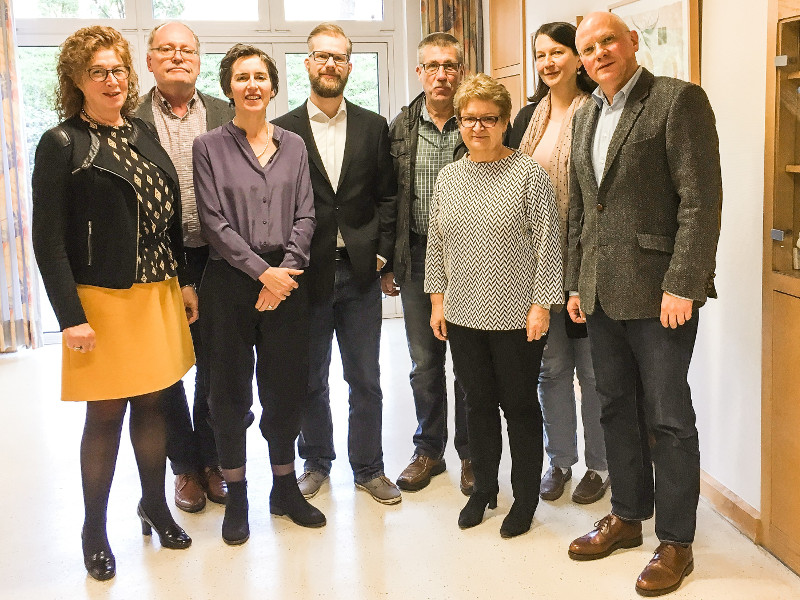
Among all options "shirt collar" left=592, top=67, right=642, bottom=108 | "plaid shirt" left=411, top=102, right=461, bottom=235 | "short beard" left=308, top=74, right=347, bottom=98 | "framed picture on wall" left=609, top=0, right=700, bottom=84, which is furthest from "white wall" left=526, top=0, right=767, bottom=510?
"short beard" left=308, top=74, right=347, bottom=98

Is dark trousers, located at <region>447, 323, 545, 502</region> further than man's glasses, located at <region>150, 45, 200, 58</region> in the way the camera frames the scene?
No

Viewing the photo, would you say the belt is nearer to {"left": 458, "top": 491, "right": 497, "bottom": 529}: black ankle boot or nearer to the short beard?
the short beard

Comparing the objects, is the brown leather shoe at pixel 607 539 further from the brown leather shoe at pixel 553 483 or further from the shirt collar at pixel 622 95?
the shirt collar at pixel 622 95

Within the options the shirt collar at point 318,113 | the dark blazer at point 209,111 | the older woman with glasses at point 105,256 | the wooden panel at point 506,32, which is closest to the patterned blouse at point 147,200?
the older woman with glasses at point 105,256

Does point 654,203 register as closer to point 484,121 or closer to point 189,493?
point 484,121

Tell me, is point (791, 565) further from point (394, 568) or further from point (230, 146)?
point (230, 146)

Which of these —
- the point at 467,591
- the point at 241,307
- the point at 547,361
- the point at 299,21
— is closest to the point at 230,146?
the point at 241,307

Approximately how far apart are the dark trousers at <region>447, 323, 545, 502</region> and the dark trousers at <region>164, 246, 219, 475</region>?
35.7 inches

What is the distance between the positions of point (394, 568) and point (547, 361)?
35.8 inches

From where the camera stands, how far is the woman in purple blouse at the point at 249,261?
2.61m

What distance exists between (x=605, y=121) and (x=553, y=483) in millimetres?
1354

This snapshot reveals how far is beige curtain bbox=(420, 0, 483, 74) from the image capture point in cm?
587

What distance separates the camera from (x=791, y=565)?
2.46m

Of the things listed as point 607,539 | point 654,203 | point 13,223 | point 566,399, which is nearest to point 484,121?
point 654,203
